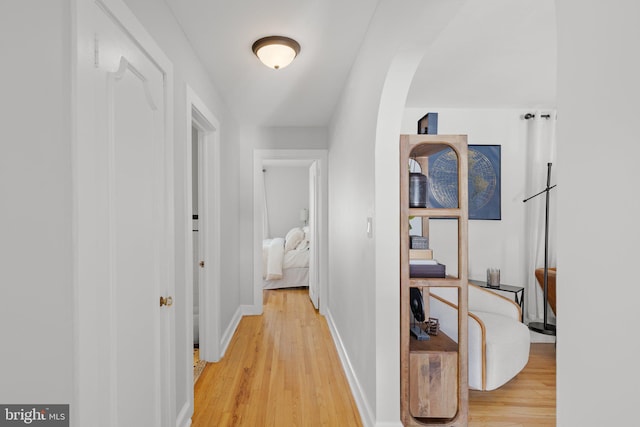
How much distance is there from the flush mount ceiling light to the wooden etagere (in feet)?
3.45

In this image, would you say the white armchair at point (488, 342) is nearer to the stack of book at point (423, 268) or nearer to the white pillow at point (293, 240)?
the stack of book at point (423, 268)

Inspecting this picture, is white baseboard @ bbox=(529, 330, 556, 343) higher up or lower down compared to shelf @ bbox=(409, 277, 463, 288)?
lower down

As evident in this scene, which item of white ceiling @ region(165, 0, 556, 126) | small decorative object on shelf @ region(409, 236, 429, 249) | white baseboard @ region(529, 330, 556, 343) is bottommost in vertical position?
white baseboard @ region(529, 330, 556, 343)

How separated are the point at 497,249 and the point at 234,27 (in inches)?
135

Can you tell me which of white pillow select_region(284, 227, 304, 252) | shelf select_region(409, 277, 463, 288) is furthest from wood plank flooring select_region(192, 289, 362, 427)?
white pillow select_region(284, 227, 304, 252)

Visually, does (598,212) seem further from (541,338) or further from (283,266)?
(283,266)

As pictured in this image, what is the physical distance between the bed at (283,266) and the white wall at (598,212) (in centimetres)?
533

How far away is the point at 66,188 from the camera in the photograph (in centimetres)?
106

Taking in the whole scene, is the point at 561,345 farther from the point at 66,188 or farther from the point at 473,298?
the point at 473,298

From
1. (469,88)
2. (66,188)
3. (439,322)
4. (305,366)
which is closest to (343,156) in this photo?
(469,88)

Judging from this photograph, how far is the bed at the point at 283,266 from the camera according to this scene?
584 centimetres

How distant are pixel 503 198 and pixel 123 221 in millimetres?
3800

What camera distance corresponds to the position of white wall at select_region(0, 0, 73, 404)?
3.21 ft

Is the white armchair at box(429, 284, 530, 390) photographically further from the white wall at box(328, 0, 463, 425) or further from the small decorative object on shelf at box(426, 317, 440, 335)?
the white wall at box(328, 0, 463, 425)
